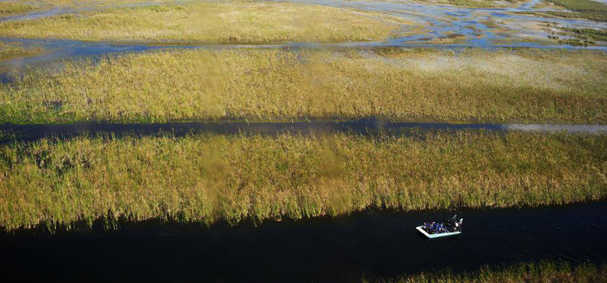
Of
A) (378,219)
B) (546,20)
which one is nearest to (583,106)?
(378,219)

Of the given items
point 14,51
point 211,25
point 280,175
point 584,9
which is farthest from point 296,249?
point 584,9

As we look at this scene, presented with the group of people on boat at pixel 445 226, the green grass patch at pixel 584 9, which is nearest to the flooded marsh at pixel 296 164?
the group of people on boat at pixel 445 226

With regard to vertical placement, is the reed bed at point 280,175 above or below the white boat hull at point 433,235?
above

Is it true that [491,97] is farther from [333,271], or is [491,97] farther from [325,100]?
[333,271]

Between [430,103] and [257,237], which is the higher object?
[430,103]

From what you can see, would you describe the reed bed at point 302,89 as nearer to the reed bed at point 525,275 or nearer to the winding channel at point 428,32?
the winding channel at point 428,32

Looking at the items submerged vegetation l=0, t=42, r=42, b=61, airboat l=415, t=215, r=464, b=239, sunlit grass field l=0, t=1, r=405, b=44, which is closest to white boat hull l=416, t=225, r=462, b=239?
airboat l=415, t=215, r=464, b=239
